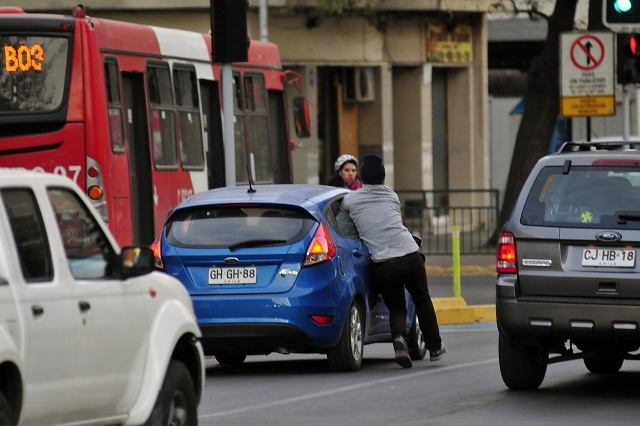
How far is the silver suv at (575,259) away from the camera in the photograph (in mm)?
12117

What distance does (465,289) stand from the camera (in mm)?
25281

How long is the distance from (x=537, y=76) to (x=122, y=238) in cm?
1405

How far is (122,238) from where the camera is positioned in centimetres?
1914

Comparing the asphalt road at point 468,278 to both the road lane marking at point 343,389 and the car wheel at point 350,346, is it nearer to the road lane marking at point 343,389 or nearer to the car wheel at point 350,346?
the road lane marking at point 343,389

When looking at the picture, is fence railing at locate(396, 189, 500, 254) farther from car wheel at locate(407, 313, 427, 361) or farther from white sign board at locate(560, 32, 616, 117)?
car wheel at locate(407, 313, 427, 361)

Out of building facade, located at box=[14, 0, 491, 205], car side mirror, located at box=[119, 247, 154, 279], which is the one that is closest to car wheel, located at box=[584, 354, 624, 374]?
car side mirror, located at box=[119, 247, 154, 279]

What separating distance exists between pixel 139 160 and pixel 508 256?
8262mm

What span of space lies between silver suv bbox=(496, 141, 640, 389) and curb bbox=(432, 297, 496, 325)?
7251 mm

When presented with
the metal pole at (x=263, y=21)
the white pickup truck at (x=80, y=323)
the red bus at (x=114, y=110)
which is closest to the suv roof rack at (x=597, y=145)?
the white pickup truck at (x=80, y=323)

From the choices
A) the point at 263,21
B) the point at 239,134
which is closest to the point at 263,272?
the point at 239,134

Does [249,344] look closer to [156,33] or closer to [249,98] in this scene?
[156,33]

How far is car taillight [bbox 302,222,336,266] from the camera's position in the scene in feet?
46.9

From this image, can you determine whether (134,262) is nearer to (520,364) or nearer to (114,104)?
(520,364)

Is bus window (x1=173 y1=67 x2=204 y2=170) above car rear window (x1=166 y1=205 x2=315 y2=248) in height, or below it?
above
